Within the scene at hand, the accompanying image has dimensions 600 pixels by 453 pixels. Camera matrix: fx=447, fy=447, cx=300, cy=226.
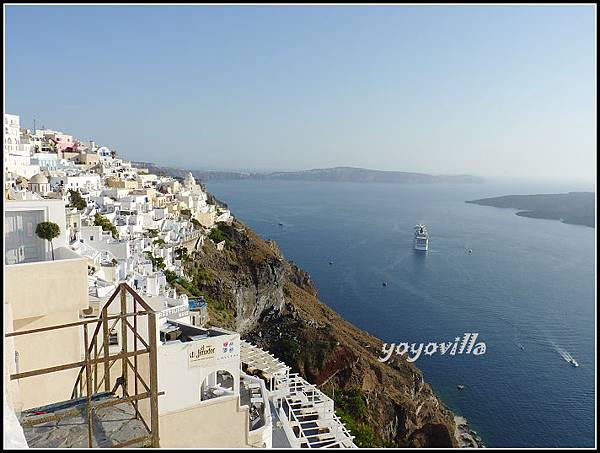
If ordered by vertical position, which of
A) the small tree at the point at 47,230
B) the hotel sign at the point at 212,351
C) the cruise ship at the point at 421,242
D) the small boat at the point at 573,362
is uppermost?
the small tree at the point at 47,230

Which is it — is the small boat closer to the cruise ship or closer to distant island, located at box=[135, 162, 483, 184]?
the cruise ship

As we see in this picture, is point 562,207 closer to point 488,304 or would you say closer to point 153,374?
point 488,304

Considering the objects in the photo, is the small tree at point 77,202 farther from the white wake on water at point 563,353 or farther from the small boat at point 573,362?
the white wake on water at point 563,353

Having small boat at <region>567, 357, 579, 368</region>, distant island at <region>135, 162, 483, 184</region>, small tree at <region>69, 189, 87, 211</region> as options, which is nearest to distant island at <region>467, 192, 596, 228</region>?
small boat at <region>567, 357, 579, 368</region>

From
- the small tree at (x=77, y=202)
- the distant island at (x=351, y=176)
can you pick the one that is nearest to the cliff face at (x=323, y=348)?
the small tree at (x=77, y=202)

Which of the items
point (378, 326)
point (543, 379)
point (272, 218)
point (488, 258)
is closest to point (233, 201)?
point (272, 218)

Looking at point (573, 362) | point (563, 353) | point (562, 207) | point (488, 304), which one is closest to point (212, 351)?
point (573, 362)

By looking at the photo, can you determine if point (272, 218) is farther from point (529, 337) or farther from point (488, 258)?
point (529, 337)
